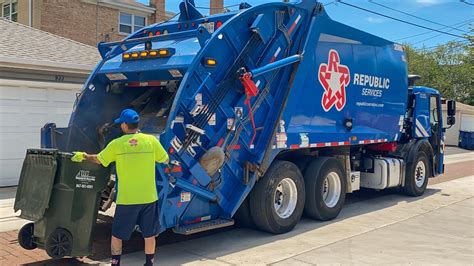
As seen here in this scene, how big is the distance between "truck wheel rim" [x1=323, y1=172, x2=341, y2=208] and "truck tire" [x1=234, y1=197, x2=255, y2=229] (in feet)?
5.44

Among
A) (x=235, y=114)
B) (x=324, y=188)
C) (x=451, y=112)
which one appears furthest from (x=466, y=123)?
(x=235, y=114)

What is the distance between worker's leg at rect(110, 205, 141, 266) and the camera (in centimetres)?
487

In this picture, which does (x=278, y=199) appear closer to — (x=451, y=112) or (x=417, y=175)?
(x=417, y=175)

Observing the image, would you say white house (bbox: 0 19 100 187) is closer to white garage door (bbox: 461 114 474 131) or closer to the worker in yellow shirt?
the worker in yellow shirt

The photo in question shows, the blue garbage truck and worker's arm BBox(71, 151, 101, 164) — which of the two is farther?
the blue garbage truck

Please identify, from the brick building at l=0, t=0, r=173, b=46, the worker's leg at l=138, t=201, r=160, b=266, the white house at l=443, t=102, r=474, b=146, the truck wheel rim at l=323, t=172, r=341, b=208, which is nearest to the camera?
the worker's leg at l=138, t=201, r=160, b=266

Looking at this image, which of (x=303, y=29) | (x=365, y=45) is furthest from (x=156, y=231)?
(x=365, y=45)

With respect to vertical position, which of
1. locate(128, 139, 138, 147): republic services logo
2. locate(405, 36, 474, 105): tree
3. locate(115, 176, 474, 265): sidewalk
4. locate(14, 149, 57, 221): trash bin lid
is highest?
locate(405, 36, 474, 105): tree

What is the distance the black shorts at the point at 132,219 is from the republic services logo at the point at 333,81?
3688 millimetres

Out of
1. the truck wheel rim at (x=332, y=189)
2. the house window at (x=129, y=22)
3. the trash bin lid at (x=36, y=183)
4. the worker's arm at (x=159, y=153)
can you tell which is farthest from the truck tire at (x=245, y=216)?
the house window at (x=129, y=22)

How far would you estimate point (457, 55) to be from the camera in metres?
41.5

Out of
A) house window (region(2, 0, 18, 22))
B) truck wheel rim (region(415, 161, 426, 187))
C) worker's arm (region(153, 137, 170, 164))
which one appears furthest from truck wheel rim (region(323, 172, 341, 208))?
house window (region(2, 0, 18, 22))

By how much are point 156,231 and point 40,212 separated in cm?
125

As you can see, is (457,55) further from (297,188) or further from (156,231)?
(156,231)
